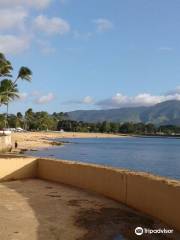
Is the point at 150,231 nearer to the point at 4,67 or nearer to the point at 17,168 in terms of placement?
the point at 17,168

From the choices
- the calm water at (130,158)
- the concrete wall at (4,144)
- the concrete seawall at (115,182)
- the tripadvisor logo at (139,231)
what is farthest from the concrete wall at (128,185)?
the concrete wall at (4,144)

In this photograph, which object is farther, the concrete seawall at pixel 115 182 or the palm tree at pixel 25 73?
the palm tree at pixel 25 73

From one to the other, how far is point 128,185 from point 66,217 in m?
1.96

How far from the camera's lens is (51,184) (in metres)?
15.8

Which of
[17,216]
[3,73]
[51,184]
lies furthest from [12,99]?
[17,216]

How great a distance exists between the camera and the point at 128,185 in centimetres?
1170

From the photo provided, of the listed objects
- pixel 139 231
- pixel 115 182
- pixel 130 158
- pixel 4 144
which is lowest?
pixel 130 158

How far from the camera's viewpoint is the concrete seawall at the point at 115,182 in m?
9.62

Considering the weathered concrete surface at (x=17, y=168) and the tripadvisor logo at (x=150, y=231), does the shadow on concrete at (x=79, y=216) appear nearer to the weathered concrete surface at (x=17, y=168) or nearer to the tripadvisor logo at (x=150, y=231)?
the tripadvisor logo at (x=150, y=231)

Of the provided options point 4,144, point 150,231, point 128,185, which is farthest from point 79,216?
point 4,144

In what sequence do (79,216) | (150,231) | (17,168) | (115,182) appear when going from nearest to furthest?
1. (150,231)
2. (79,216)
3. (115,182)
4. (17,168)

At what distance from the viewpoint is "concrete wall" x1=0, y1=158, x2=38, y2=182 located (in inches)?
665

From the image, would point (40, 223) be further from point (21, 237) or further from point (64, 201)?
point (64, 201)

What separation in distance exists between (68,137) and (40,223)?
16646 cm
